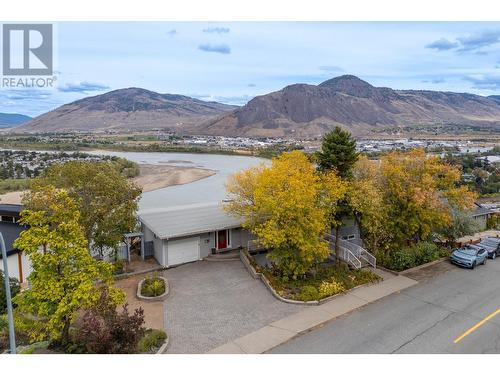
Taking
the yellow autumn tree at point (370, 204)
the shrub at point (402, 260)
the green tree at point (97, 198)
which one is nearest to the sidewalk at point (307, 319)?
the shrub at point (402, 260)

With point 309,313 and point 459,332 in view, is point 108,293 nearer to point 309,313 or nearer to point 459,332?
point 309,313

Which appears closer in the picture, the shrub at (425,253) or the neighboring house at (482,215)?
the shrub at (425,253)

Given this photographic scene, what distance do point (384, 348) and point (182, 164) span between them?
91.2m

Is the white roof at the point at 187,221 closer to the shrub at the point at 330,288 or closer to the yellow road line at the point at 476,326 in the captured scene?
the shrub at the point at 330,288

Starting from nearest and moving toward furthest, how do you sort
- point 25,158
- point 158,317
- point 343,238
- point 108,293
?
point 108,293 → point 158,317 → point 343,238 → point 25,158

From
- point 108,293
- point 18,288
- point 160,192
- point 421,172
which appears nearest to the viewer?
point 108,293

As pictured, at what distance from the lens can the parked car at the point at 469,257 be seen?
23.1 metres

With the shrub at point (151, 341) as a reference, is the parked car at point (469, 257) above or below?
above

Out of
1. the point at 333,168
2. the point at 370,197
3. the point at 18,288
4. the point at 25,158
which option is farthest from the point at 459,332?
the point at 25,158

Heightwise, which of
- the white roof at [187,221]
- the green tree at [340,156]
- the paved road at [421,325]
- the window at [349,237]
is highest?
the green tree at [340,156]

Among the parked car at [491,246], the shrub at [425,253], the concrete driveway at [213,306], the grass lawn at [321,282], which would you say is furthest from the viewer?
the parked car at [491,246]

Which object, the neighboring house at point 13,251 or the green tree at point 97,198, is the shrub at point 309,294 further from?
the neighboring house at point 13,251

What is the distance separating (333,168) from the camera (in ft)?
72.6

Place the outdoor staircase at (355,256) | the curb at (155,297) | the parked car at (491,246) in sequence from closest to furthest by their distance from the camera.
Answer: the curb at (155,297)
the outdoor staircase at (355,256)
the parked car at (491,246)
